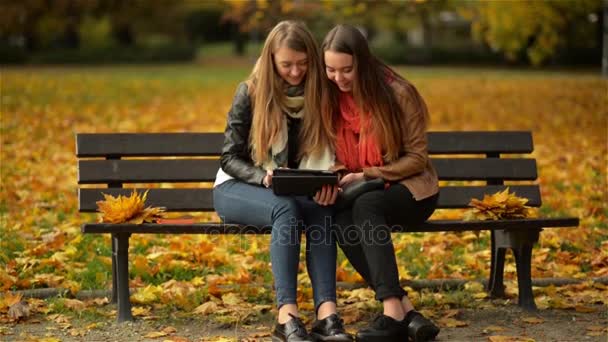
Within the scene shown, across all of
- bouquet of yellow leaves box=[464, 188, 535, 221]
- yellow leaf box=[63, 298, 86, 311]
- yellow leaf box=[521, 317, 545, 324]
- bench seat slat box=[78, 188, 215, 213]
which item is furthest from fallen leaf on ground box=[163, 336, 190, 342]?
yellow leaf box=[521, 317, 545, 324]

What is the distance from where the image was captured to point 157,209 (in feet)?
17.7

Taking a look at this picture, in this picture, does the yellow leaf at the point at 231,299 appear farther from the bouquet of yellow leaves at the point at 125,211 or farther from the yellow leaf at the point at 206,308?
the bouquet of yellow leaves at the point at 125,211

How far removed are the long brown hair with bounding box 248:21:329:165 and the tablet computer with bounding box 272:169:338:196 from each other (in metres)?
0.27

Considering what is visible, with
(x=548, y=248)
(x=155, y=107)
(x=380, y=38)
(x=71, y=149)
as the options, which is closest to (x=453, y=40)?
(x=380, y=38)

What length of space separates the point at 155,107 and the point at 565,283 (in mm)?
14021

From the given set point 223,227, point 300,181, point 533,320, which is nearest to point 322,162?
point 300,181

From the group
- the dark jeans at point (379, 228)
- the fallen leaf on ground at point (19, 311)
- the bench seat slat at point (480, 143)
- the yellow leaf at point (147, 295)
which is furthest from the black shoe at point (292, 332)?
the bench seat slat at point (480, 143)

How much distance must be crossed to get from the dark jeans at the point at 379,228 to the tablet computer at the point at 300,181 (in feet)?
0.66

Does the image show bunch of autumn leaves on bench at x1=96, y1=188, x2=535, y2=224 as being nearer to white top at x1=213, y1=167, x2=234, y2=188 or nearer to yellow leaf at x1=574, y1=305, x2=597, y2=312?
white top at x1=213, y1=167, x2=234, y2=188

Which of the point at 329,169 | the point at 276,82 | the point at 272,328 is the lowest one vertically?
the point at 272,328

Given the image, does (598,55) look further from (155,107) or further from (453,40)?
(155,107)

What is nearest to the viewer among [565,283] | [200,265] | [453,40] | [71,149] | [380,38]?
[565,283]

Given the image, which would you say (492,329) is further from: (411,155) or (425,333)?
(411,155)

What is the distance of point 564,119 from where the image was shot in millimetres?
16484
